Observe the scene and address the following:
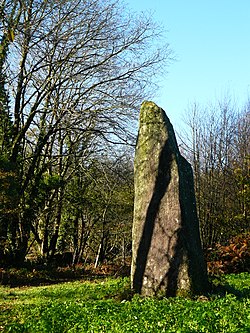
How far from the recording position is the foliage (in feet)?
55.4

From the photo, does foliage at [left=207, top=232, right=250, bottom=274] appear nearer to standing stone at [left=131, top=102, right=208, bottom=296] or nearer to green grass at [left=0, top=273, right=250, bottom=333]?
standing stone at [left=131, top=102, right=208, bottom=296]

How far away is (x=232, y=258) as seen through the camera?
17.3 metres

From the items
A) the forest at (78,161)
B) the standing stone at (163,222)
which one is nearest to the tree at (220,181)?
the forest at (78,161)

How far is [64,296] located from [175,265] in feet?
10.2

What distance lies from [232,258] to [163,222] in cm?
916

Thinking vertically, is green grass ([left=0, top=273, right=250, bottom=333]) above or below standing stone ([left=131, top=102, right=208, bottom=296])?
below

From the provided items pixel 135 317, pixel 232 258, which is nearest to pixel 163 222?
pixel 135 317

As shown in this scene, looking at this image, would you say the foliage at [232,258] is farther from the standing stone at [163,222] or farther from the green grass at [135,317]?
the green grass at [135,317]

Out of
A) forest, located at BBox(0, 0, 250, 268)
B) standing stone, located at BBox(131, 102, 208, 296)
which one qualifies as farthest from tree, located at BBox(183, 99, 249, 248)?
standing stone, located at BBox(131, 102, 208, 296)

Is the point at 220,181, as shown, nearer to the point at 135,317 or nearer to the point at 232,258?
the point at 232,258

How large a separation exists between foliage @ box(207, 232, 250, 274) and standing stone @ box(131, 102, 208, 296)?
25.4ft

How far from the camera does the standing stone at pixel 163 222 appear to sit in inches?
346

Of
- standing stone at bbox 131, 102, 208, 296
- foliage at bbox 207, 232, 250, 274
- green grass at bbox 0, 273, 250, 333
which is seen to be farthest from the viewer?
foliage at bbox 207, 232, 250, 274

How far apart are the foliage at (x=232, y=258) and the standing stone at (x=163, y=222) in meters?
7.75
